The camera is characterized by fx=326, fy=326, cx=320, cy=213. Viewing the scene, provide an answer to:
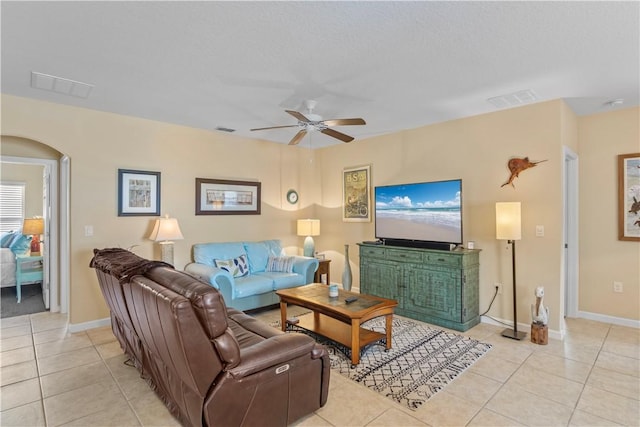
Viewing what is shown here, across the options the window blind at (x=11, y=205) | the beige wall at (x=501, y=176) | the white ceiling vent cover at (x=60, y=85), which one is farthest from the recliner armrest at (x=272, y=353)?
the window blind at (x=11, y=205)

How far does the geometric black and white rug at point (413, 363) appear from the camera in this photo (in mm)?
2549

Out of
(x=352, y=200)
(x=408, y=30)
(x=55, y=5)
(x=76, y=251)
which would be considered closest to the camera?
(x=55, y=5)

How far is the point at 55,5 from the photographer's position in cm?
198

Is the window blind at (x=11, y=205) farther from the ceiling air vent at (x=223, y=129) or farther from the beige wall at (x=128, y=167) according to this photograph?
the ceiling air vent at (x=223, y=129)

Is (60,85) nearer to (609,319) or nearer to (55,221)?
(55,221)

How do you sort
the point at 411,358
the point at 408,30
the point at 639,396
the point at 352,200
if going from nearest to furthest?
the point at 408,30
the point at 639,396
the point at 411,358
the point at 352,200

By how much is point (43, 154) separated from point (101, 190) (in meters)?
0.96

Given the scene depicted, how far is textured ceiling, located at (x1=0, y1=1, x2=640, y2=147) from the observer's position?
6.70ft

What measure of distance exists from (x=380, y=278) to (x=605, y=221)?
283cm

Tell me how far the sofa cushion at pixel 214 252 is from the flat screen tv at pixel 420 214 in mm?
2145

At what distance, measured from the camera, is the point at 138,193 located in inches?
170

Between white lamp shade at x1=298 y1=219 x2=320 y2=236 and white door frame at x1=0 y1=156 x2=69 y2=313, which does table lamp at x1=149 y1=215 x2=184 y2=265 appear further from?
white lamp shade at x1=298 y1=219 x2=320 y2=236

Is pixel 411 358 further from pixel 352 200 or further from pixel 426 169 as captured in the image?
pixel 352 200

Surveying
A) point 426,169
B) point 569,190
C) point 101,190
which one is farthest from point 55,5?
point 569,190
